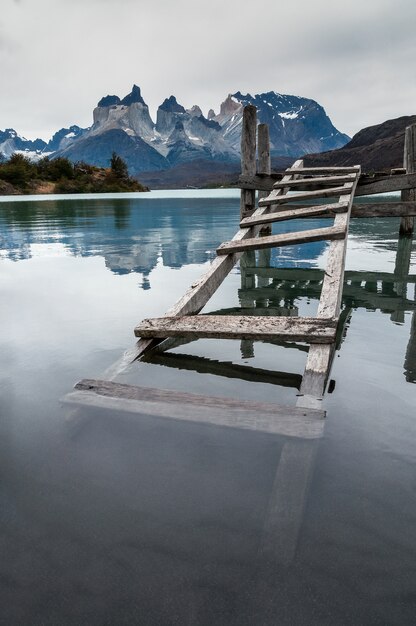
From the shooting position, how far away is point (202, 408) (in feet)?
10.1

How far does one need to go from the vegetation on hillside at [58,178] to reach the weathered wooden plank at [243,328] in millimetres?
95254

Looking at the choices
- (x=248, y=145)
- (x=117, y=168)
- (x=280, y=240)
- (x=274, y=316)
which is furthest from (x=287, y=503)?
(x=117, y=168)

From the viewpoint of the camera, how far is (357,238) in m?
17.1

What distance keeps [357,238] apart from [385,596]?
16.7m

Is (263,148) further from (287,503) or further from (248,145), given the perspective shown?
(287,503)

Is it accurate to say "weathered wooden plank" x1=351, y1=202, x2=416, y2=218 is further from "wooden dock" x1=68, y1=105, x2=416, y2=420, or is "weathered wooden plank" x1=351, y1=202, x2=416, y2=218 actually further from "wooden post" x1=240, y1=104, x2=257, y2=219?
"wooden post" x1=240, y1=104, x2=257, y2=219

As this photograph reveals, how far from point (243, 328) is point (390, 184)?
10292mm

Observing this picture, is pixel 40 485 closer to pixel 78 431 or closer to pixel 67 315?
pixel 78 431

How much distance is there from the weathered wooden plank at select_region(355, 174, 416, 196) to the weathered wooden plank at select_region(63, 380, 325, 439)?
11122 mm

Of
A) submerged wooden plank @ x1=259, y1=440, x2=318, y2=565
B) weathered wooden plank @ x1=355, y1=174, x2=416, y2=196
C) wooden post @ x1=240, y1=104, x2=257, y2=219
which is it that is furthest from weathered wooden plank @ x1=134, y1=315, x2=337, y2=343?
wooden post @ x1=240, y1=104, x2=257, y2=219

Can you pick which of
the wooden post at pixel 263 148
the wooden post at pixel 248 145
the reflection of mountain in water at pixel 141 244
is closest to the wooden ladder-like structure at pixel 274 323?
the reflection of mountain in water at pixel 141 244

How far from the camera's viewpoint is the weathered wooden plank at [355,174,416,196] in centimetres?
1216

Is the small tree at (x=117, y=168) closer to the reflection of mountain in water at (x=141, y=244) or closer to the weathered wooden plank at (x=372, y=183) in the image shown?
the reflection of mountain in water at (x=141, y=244)

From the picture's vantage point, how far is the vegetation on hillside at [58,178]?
90.9 metres
